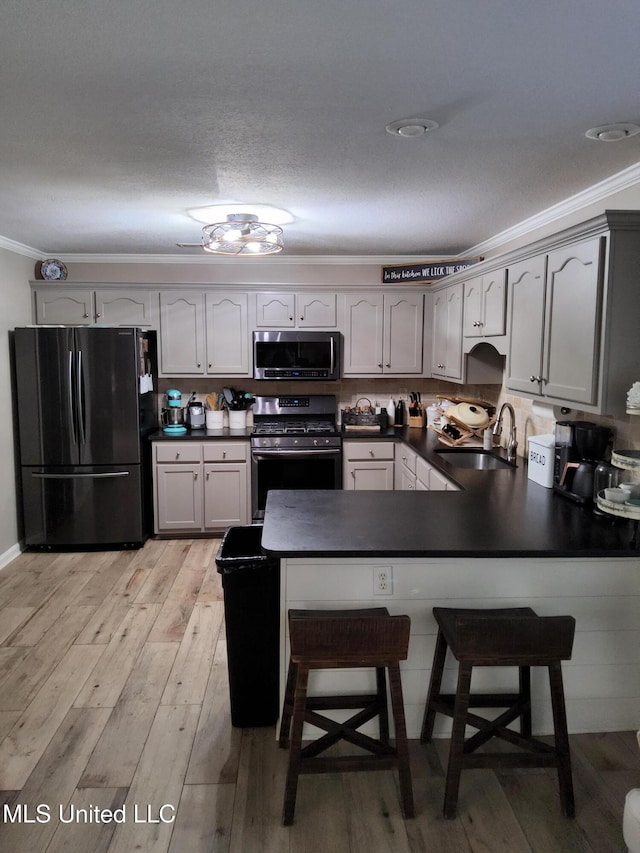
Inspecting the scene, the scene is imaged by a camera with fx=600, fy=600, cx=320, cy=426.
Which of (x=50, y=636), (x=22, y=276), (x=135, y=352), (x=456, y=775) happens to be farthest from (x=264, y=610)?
(x=22, y=276)

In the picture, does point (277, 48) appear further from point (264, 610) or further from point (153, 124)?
point (264, 610)

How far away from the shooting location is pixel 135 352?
15.1ft

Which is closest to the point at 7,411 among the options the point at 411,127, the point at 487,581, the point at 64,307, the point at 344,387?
the point at 64,307

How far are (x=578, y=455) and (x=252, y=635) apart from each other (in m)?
1.81

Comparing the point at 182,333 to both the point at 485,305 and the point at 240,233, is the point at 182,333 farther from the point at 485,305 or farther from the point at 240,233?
the point at 485,305

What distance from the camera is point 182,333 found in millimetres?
5113

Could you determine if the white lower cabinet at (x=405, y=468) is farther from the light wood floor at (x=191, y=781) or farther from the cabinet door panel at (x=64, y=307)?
the cabinet door panel at (x=64, y=307)

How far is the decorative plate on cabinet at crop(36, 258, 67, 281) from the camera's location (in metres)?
5.04

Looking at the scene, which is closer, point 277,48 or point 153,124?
point 277,48

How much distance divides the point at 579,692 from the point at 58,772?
2039mm

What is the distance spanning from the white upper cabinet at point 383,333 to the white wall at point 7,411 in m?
2.64

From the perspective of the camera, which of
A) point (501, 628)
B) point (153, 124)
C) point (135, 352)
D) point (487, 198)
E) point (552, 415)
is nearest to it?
point (501, 628)

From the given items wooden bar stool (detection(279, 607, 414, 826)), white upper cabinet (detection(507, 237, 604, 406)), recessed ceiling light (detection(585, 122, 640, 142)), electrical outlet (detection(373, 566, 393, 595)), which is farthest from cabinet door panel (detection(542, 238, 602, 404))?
wooden bar stool (detection(279, 607, 414, 826))
